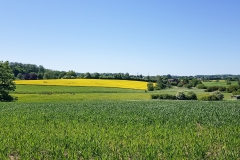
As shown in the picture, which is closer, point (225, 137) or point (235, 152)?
point (235, 152)

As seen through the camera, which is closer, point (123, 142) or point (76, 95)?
point (123, 142)

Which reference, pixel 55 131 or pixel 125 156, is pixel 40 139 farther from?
pixel 125 156

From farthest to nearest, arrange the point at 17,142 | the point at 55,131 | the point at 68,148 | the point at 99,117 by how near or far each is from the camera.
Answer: the point at 99,117 → the point at 55,131 → the point at 17,142 → the point at 68,148

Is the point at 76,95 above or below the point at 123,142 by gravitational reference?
below

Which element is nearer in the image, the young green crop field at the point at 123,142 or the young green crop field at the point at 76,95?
the young green crop field at the point at 123,142

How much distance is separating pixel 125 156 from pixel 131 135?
3385 millimetres

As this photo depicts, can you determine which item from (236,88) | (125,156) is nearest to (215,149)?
(125,156)

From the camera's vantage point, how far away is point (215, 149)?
1109 centimetres

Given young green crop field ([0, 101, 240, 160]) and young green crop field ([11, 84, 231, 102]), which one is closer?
young green crop field ([0, 101, 240, 160])

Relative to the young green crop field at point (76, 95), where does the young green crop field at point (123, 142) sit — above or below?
above

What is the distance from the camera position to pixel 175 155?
32.4 ft

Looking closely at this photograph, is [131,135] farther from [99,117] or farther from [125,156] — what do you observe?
[99,117]

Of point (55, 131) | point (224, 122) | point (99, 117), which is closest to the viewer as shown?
point (55, 131)

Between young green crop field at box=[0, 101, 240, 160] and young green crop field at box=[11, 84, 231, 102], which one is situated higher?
young green crop field at box=[0, 101, 240, 160]
